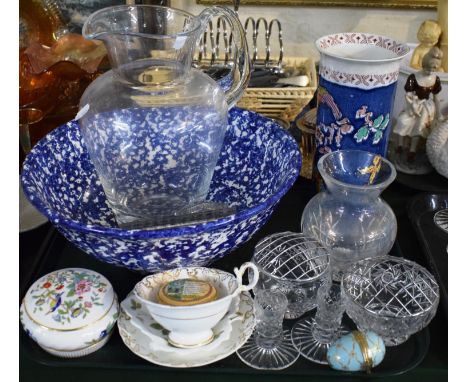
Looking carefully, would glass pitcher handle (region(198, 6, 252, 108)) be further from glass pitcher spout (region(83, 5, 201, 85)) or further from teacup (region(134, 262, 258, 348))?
teacup (region(134, 262, 258, 348))

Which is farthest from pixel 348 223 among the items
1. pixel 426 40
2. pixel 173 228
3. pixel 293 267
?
pixel 426 40

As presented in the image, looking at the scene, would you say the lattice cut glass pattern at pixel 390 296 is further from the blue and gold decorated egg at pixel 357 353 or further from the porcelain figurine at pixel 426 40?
the porcelain figurine at pixel 426 40

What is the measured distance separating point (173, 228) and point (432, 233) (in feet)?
0.99

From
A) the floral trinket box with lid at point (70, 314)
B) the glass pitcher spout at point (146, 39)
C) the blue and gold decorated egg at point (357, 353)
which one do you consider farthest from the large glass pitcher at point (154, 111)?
the blue and gold decorated egg at point (357, 353)

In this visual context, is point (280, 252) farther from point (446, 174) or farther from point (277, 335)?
point (446, 174)

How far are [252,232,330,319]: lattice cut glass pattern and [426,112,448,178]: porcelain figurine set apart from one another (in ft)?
0.74

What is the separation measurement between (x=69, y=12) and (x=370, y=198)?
605 mm

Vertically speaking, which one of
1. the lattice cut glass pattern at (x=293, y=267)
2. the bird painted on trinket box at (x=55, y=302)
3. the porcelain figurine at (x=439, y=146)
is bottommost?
the lattice cut glass pattern at (x=293, y=267)

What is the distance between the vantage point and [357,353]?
17.7 inches

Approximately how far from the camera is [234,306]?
19.2 inches

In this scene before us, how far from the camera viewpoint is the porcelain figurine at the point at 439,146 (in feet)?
2.19

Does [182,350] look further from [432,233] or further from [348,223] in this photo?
[432,233]

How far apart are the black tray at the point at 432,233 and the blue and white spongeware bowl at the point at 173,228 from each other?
16 centimetres

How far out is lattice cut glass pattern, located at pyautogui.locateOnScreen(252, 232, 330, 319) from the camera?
0.49m
